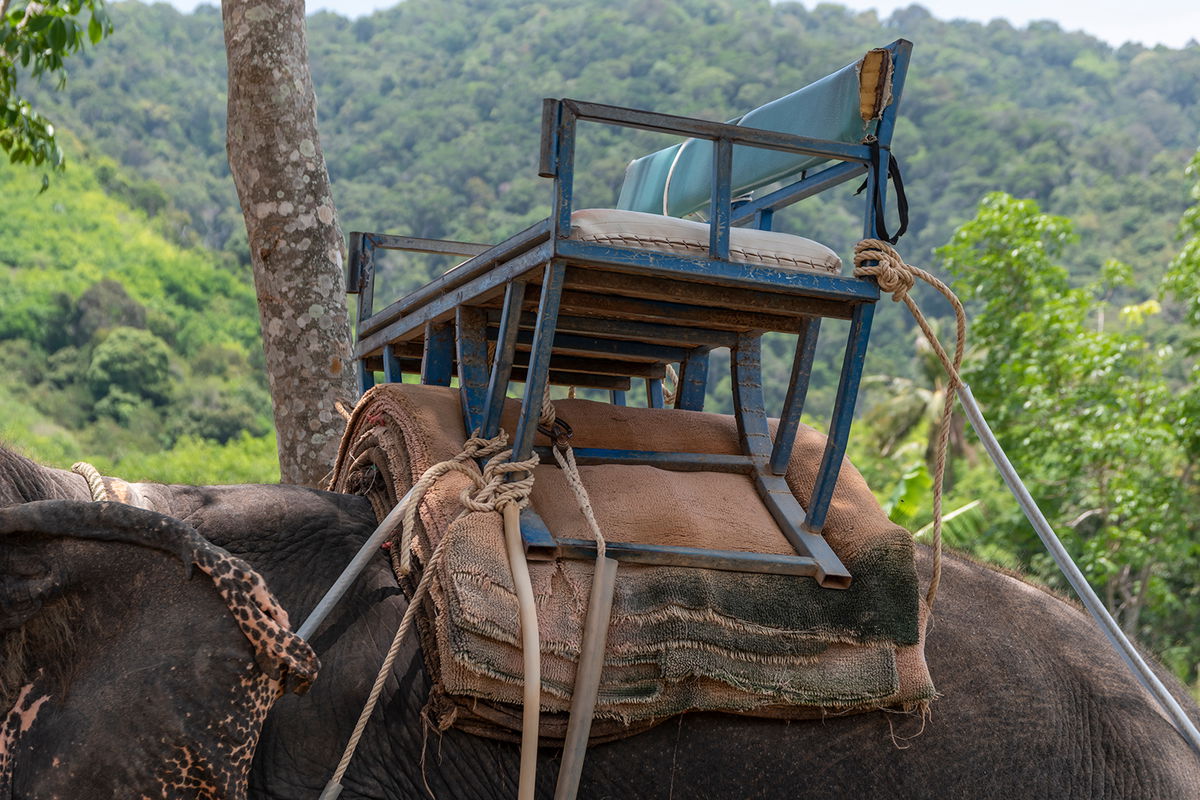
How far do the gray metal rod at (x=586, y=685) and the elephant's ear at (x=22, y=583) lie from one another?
97cm

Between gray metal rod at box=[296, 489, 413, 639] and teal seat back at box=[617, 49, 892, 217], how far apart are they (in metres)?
1.27

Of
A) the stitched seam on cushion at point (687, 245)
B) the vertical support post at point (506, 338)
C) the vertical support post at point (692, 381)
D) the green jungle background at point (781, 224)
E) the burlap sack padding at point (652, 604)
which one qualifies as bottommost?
the green jungle background at point (781, 224)

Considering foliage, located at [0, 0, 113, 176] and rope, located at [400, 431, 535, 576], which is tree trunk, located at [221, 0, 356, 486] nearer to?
foliage, located at [0, 0, 113, 176]

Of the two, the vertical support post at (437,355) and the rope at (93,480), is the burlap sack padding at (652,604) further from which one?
Answer: the rope at (93,480)

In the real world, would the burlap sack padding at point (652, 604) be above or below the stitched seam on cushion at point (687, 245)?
below

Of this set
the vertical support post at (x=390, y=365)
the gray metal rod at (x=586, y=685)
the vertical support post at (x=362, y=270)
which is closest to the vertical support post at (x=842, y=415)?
the gray metal rod at (x=586, y=685)

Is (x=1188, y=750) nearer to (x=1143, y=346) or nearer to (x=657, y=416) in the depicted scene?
(x=657, y=416)

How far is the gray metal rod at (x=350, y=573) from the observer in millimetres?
2361

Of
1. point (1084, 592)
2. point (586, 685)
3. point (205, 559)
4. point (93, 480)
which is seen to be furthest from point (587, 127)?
point (205, 559)

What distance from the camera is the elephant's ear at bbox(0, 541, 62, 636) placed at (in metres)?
2.00

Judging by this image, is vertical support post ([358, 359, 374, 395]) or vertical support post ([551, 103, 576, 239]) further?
vertical support post ([358, 359, 374, 395])

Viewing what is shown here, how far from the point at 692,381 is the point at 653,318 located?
0.72m

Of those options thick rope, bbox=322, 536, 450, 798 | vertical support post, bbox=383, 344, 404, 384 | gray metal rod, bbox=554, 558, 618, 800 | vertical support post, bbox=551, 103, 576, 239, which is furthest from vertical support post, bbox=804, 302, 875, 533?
vertical support post, bbox=383, 344, 404, 384

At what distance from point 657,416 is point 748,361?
11.2 inches
